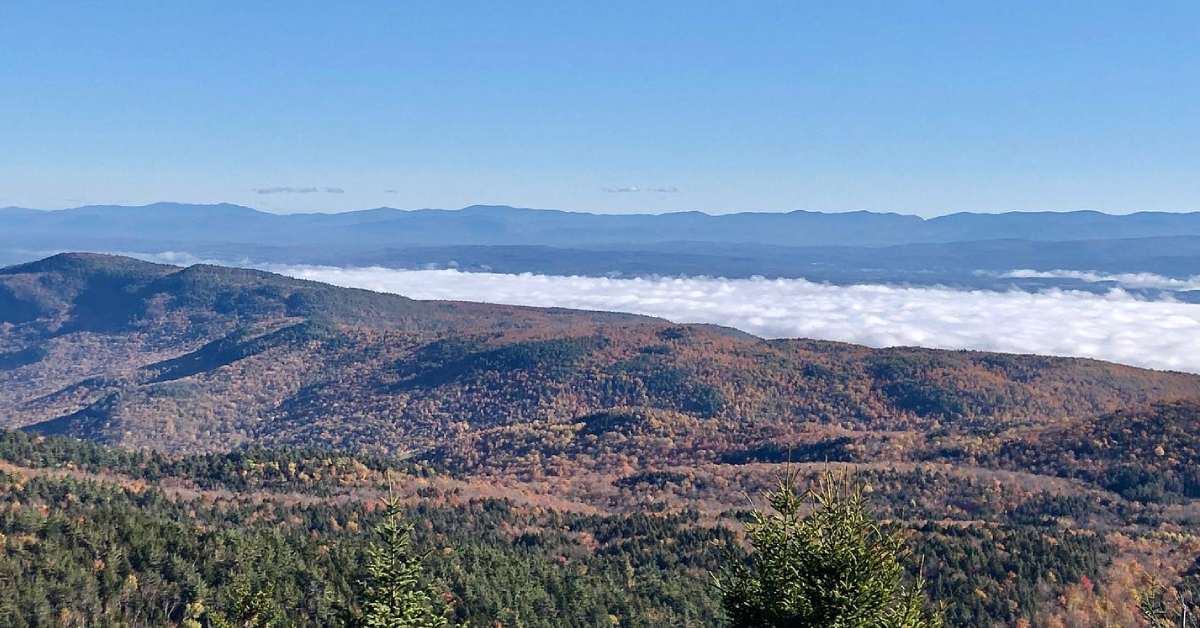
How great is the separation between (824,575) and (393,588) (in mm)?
12425

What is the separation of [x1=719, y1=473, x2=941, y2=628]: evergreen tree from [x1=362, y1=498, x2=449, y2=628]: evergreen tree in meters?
9.39

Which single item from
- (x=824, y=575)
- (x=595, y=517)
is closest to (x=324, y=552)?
(x=595, y=517)

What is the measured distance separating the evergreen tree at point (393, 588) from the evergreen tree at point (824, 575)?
9.39 meters

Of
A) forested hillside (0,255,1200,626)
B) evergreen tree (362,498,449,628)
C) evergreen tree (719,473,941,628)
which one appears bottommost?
forested hillside (0,255,1200,626)

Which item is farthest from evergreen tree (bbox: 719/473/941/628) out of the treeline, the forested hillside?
the forested hillside

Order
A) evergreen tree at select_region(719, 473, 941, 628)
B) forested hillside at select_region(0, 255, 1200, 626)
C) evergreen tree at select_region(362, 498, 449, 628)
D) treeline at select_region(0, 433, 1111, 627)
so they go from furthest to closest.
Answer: forested hillside at select_region(0, 255, 1200, 626), treeline at select_region(0, 433, 1111, 627), evergreen tree at select_region(362, 498, 449, 628), evergreen tree at select_region(719, 473, 941, 628)

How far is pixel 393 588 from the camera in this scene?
90.3ft

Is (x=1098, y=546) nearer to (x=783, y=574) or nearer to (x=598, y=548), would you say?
(x=598, y=548)

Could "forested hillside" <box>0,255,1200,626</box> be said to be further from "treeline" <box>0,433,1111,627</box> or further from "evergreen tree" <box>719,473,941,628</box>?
"evergreen tree" <box>719,473,941,628</box>

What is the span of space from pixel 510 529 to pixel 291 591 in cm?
4755

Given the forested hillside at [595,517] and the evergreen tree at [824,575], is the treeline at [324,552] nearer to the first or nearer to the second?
the forested hillside at [595,517]

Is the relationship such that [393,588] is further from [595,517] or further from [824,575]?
[595,517]

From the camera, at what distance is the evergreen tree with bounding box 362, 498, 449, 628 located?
2692 centimetres

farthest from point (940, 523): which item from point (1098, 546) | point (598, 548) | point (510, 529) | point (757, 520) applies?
point (757, 520)
